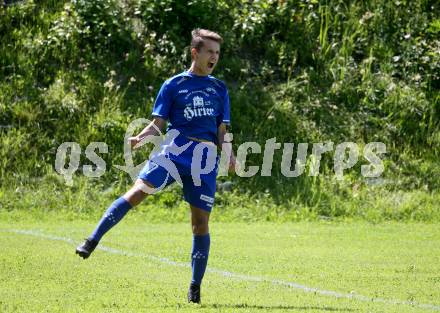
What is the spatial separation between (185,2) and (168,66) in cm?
128

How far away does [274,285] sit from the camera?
8516 millimetres

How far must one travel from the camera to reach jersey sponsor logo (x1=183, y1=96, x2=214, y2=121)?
7.55 m

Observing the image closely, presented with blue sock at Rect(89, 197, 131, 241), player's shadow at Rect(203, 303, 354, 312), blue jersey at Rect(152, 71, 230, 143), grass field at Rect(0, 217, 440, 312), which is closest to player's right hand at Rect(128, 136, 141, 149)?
blue jersey at Rect(152, 71, 230, 143)

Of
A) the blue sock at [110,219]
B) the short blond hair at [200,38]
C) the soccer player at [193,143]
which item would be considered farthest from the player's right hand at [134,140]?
the short blond hair at [200,38]

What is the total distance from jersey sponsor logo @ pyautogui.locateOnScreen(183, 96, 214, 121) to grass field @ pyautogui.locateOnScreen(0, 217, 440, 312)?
4.84 feet

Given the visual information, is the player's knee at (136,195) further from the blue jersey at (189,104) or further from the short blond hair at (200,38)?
the short blond hair at (200,38)

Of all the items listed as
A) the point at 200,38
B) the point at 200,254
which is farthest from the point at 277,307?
the point at 200,38

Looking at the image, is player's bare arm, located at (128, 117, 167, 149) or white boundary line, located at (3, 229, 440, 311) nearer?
player's bare arm, located at (128, 117, 167, 149)

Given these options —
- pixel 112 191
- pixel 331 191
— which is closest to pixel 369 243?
pixel 331 191

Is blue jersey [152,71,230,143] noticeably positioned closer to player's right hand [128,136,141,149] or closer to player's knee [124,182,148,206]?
player's right hand [128,136,141,149]

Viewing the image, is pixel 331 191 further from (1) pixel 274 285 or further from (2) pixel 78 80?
(1) pixel 274 285

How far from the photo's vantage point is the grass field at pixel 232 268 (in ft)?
24.0

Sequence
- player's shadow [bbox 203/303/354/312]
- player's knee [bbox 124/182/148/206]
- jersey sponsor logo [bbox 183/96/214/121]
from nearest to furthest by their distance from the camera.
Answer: player's shadow [bbox 203/303/354/312], player's knee [bbox 124/182/148/206], jersey sponsor logo [bbox 183/96/214/121]

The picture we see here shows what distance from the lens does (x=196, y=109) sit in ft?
24.8
